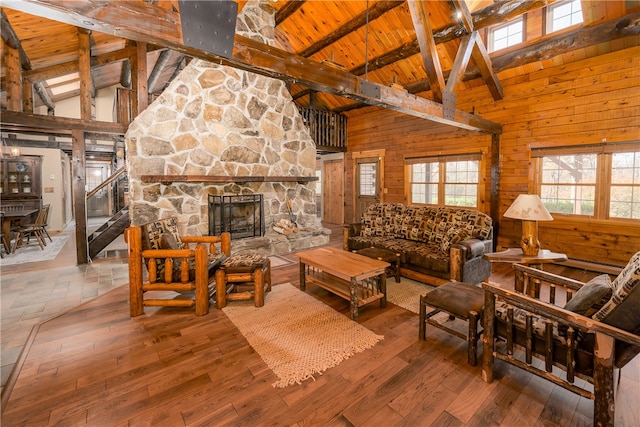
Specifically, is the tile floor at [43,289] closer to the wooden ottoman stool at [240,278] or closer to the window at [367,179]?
the wooden ottoman stool at [240,278]

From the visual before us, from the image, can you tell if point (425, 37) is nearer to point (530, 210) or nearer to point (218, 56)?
point (530, 210)

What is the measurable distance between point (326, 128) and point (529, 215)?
18.8 ft

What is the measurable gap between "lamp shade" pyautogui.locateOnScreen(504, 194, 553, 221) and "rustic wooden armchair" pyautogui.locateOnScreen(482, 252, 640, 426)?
3.97ft

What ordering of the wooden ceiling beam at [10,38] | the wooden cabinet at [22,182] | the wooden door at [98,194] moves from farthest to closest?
the wooden door at [98,194] < the wooden cabinet at [22,182] < the wooden ceiling beam at [10,38]

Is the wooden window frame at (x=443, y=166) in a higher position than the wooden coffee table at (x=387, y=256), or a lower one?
higher

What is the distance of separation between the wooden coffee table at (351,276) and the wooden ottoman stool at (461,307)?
0.61m

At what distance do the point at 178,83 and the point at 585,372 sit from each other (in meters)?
5.74

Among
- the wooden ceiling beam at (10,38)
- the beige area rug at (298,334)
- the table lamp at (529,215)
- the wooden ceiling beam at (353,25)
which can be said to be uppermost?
the wooden ceiling beam at (353,25)

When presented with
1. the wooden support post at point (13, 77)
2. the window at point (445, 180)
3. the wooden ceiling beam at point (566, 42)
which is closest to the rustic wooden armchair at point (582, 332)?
the wooden ceiling beam at point (566, 42)

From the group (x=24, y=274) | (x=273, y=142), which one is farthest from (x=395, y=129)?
(x=24, y=274)

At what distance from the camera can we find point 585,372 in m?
1.59

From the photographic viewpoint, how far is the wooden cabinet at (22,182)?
290 inches

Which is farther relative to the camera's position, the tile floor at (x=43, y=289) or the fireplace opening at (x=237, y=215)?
the fireplace opening at (x=237, y=215)

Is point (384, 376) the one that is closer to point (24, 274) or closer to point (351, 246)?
point (351, 246)
